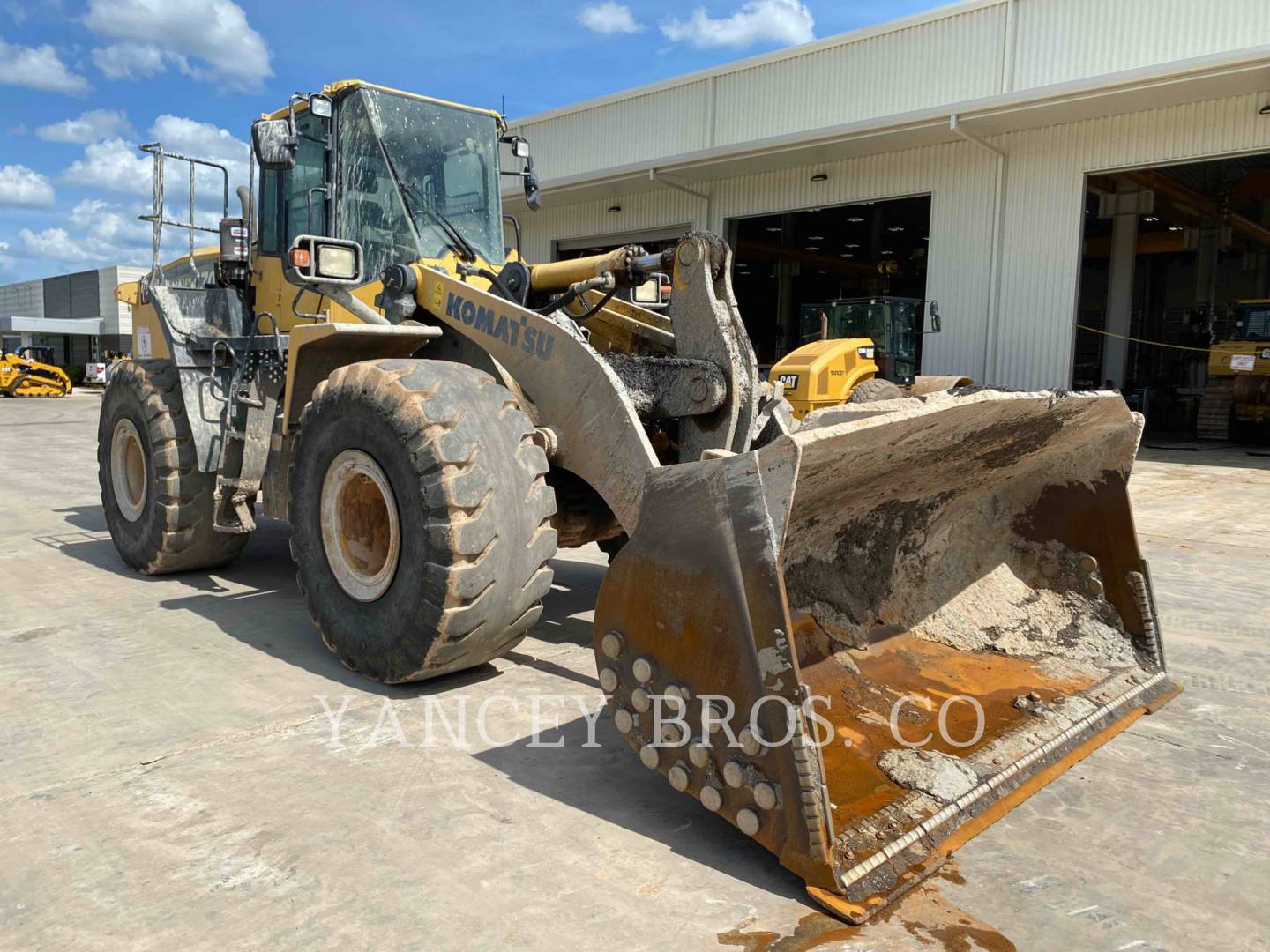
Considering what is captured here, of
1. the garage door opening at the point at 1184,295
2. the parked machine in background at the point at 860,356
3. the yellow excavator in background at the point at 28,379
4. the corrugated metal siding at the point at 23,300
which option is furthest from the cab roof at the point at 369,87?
the corrugated metal siding at the point at 23,300

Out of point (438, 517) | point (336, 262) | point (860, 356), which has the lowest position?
point (438, 517)

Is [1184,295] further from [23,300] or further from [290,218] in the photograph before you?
[23,300]

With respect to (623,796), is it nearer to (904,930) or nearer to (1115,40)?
(904,930)

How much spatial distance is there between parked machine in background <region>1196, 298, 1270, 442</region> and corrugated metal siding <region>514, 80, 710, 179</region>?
11190mm

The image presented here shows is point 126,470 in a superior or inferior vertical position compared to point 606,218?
inferior

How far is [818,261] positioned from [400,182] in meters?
28.1

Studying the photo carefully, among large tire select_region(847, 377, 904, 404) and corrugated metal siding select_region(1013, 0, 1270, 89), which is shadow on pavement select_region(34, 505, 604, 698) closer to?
large tire select_region(847, 377, 904, 404)

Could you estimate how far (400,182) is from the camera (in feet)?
16.9

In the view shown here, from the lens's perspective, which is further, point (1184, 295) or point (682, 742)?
point (1184, 295)

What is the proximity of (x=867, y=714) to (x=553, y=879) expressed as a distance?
1.29 meters

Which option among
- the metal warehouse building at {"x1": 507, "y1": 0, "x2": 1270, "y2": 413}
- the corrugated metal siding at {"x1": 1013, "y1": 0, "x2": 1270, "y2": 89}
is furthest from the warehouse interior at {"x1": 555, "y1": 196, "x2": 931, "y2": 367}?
the corrugated metal siding at {"x1": 1013, "y1": 0, "x2": 1270, "y2": 89}

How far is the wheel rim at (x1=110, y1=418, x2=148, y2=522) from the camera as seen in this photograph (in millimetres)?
6293

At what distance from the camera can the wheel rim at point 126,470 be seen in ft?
20.6

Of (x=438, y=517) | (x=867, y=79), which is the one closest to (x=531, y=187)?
(x=438, y=517)
